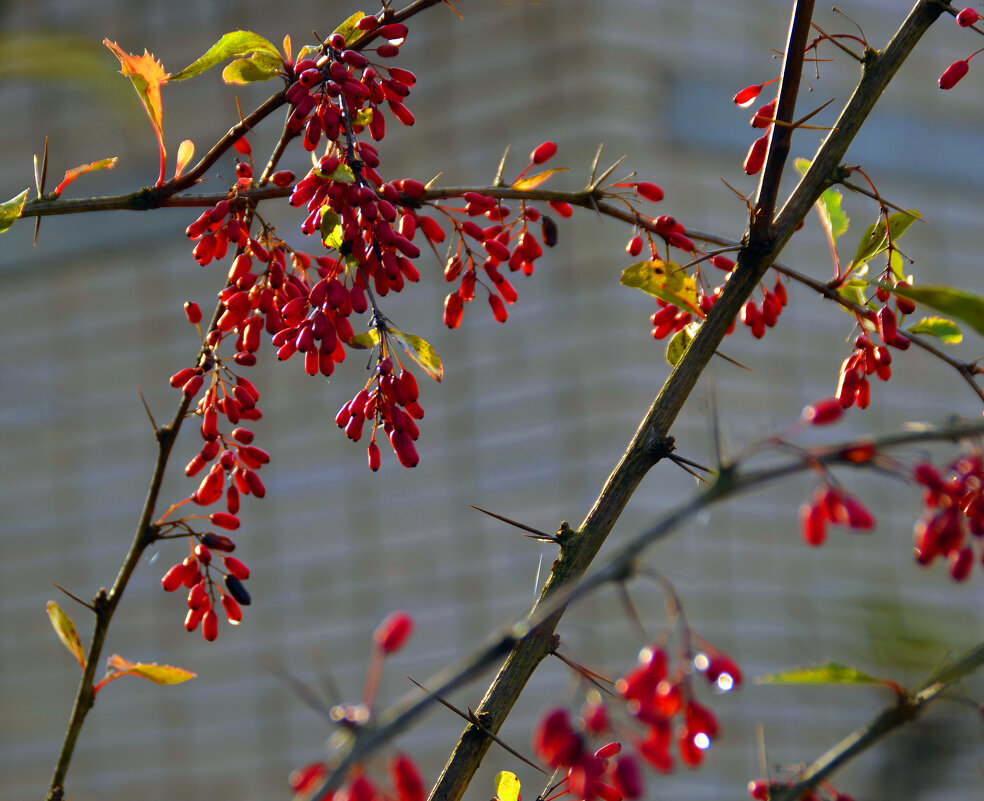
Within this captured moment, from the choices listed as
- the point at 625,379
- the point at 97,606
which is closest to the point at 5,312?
A: the point at 625,379

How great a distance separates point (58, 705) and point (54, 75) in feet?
17.8

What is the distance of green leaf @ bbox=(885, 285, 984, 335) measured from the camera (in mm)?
761

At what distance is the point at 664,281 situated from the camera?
3.72 ft

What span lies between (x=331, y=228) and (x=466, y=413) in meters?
4.25

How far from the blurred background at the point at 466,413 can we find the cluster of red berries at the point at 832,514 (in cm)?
352

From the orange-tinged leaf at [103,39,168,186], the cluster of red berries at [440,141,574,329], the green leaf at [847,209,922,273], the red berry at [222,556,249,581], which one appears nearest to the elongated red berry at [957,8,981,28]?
the green leaf at [847,209,922,273]

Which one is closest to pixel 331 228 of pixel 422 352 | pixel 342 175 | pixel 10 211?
pixel 342 175

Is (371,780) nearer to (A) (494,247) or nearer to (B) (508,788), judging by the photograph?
(B) (508,788)

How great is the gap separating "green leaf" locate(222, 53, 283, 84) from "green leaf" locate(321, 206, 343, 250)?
177 mm

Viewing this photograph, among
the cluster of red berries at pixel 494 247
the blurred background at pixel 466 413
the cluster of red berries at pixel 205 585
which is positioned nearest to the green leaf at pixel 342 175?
the cluster of red berries at pixel 494 247

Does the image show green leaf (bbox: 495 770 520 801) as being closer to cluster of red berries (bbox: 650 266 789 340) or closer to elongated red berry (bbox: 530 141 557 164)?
cluster of red berries (bbox: 650 266 789 340)

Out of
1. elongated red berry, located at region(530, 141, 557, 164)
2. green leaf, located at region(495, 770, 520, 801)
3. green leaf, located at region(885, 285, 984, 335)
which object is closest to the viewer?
green leaf, located at region(885, 285, 984, 335)

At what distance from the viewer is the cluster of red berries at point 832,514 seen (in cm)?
84

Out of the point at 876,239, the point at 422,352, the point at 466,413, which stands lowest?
the point at 422,352
